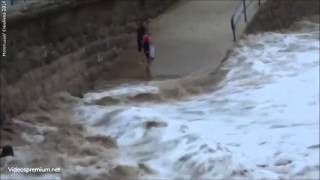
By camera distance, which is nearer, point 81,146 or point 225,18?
point 81,146

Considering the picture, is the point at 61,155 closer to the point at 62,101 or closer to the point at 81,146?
the point at 81,146

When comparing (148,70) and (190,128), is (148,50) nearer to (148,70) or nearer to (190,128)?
(148,70)

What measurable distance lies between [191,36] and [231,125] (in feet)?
22.5

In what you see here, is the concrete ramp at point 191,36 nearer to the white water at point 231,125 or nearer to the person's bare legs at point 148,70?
the person's bare legs at point 148,70

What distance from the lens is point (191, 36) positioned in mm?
20188

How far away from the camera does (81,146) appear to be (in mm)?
12406

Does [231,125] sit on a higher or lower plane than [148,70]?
lower

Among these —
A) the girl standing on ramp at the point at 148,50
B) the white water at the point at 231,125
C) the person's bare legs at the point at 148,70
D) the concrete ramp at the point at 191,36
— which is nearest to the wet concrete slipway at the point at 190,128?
the white water at the point at 231,125

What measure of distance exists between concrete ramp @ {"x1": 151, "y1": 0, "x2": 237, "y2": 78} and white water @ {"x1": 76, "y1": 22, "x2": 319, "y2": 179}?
0.83 metres

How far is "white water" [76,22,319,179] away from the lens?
11.5 m

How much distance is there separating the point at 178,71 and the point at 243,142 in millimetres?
4993

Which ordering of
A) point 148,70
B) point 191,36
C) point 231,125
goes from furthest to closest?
point 191,36 → point 148,70 → point 231,125

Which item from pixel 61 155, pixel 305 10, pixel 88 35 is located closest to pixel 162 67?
pixel 88 35

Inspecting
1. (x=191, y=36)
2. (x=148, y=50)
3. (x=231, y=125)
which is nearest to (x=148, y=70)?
(x=148, y=50)
